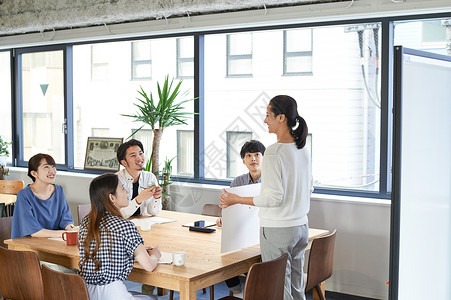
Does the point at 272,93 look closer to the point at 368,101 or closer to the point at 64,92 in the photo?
the point at 368,101

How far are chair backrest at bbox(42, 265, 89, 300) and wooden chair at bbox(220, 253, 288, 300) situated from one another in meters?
0.83

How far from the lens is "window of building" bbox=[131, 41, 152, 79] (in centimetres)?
634

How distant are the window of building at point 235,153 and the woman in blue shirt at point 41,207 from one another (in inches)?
80.7

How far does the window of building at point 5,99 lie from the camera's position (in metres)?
7.94

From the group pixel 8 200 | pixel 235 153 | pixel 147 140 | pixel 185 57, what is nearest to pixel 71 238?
pixel 8 200

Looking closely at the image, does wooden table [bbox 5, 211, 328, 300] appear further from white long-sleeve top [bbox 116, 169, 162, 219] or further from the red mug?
white long-sleeve top [bbox 116, 169, 162, 219]

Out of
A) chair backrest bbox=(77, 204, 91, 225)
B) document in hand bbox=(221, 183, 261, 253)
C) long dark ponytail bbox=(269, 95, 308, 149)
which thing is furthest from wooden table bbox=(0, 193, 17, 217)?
long dark ponytail bbox=(269, 95, 308, 149)

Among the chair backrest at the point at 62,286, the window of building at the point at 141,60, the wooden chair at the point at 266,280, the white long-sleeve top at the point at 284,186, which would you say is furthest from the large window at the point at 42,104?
the wooden chair at the point at 266,280

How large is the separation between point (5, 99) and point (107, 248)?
5804 mm

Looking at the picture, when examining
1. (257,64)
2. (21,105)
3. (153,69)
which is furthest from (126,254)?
(21,105)

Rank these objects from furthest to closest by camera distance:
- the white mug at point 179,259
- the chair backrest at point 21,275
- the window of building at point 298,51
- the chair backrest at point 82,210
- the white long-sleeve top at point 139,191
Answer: the window of building at point 298,51, the chair backrest at point 82,210, the white long-sleeve top at point 139,191, the chair backrest at point 21,275, the white mug at point 179,259

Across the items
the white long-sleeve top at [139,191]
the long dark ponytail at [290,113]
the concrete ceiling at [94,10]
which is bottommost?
the white long-sleeve top at [139,191]

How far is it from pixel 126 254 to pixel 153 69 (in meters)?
3.66

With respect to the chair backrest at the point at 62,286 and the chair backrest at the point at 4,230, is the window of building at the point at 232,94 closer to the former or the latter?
the chair backrest at the point at 4,230
